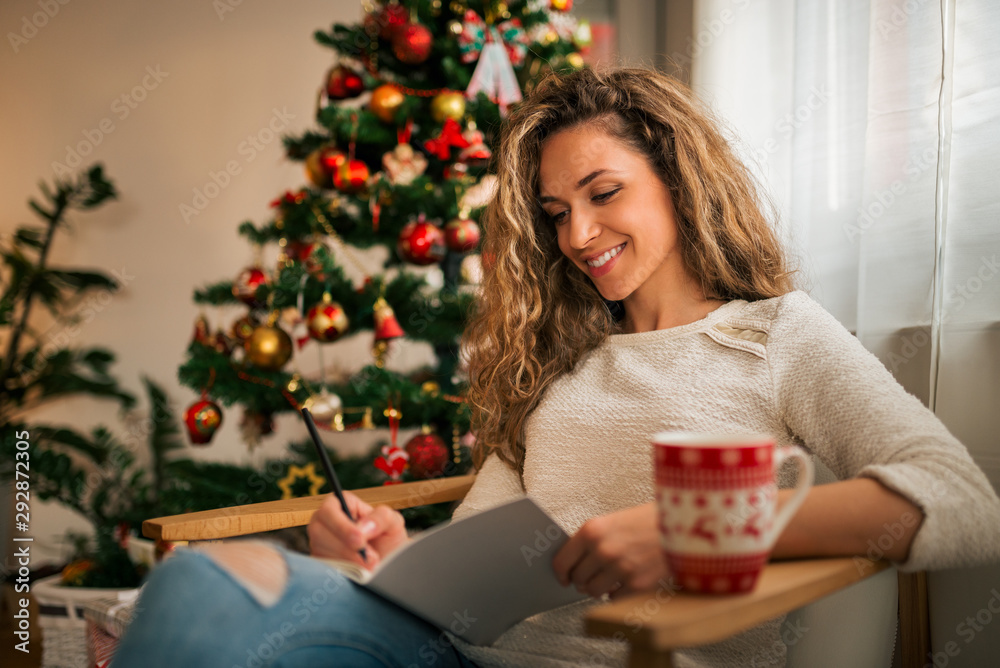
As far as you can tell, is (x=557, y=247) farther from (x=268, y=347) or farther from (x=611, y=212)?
(x=268, y=347)

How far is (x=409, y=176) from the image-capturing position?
5.17 ft

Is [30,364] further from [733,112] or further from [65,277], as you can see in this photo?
[733,112]

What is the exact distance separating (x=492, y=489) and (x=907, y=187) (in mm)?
768

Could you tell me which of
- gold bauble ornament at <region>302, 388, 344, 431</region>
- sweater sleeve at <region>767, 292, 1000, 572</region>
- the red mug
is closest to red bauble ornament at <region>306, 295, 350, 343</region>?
Answer: gold bauble ornament at <region>302, 388, 344, 431</region>

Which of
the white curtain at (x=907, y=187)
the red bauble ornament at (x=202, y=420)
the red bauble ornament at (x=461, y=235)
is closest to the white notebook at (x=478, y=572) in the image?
the white curtain at (x=907, y=187)

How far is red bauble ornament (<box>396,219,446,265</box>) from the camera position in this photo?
5.04ft

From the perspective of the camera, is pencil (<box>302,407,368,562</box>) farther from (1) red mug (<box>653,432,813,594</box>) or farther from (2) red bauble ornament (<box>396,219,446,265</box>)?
(2) red bauble ornament (<box>396,219,446,265</box>)

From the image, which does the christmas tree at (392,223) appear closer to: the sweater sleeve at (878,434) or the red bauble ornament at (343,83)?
the red bauble ornament at (343,83)

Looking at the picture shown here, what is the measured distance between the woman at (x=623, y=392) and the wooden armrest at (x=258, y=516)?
0.29 ft

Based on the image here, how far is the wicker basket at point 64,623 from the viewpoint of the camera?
163cm

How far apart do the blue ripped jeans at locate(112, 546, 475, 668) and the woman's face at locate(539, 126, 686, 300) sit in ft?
1.84

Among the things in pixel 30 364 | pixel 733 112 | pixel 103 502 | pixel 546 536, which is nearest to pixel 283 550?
pixel 546 536

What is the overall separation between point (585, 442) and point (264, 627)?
494mm

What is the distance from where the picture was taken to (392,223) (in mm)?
1673
